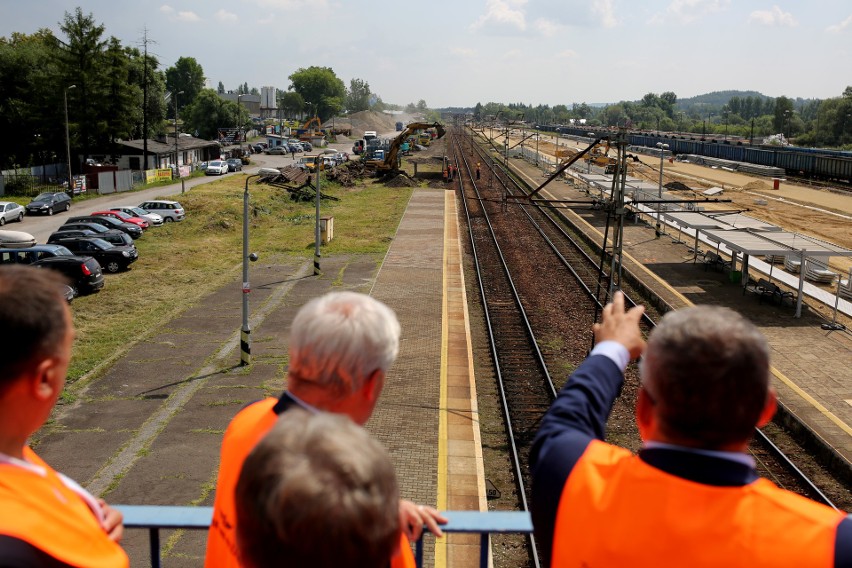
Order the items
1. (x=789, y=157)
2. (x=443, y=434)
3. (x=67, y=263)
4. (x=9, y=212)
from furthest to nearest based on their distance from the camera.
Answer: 1. (x=789, y=157)
2. (x=9, y=212)
3. (x=67, y=263)
4. (x=443, y=434)

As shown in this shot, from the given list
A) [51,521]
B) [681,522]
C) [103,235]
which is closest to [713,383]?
[681,522]

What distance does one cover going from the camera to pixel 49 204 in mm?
38219

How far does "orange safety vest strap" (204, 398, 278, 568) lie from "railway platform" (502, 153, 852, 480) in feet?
41.5

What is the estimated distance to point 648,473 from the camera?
77.4 inches

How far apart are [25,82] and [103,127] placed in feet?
23.3

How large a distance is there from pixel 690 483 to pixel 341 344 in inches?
42.8

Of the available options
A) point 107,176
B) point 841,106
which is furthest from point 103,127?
point 841,106

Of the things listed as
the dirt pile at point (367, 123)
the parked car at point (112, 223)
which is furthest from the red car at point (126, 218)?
the dirt pile at point (367, 123)

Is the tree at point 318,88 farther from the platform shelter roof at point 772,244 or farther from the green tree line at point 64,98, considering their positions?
the platform shelter roof at point 772,244

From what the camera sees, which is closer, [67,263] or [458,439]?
[458,439]

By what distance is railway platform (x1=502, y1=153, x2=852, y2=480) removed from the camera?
1406cm

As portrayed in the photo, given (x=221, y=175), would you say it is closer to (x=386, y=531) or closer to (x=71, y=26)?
(x=71, y=26)

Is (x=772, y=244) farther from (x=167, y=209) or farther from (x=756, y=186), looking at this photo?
(x=756, y=186)

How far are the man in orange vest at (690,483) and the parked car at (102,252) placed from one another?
2754cm
